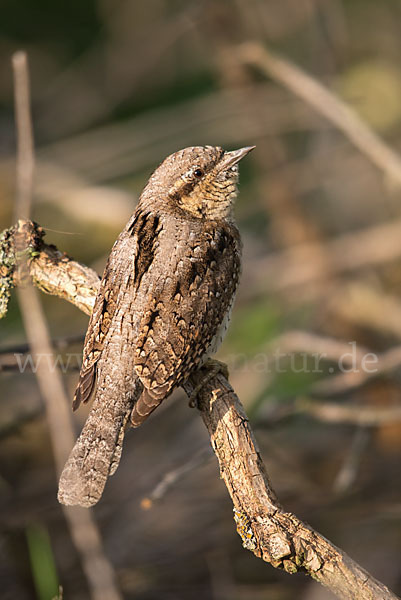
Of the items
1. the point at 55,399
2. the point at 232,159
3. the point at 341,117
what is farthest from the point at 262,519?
the point at 341,117

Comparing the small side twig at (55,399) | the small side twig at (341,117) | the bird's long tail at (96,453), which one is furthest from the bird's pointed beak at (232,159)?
the small side twig at (341,117)

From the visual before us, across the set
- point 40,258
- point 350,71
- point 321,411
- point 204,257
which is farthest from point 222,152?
point 350,71

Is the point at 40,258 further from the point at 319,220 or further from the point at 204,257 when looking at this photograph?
the point at 319,220

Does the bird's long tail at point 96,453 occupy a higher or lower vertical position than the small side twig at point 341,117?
lower

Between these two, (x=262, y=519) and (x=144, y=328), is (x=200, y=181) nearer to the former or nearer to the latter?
(x=144, y=328)

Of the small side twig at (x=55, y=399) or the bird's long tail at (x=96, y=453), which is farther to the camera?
the bird's long tail at (x=96, y=453)

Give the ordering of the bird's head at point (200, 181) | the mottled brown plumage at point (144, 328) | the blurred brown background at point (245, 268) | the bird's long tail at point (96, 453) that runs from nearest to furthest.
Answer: the bird's long tail at point (96, 453) → the mottled brown plumage at point (144, 328) → the bird's head at point (200, 181) → the blurred brown background at point (245, 268)

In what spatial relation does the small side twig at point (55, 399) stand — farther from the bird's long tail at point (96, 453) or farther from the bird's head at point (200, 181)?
the bird's head at point (200, 181)

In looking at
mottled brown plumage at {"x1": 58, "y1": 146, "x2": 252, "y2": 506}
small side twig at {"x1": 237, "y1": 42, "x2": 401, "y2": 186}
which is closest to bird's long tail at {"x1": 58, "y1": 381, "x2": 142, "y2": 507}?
mottled brown plumage at {"x1": 58, "y1": 146, "x2": 252, "y2": 506}
